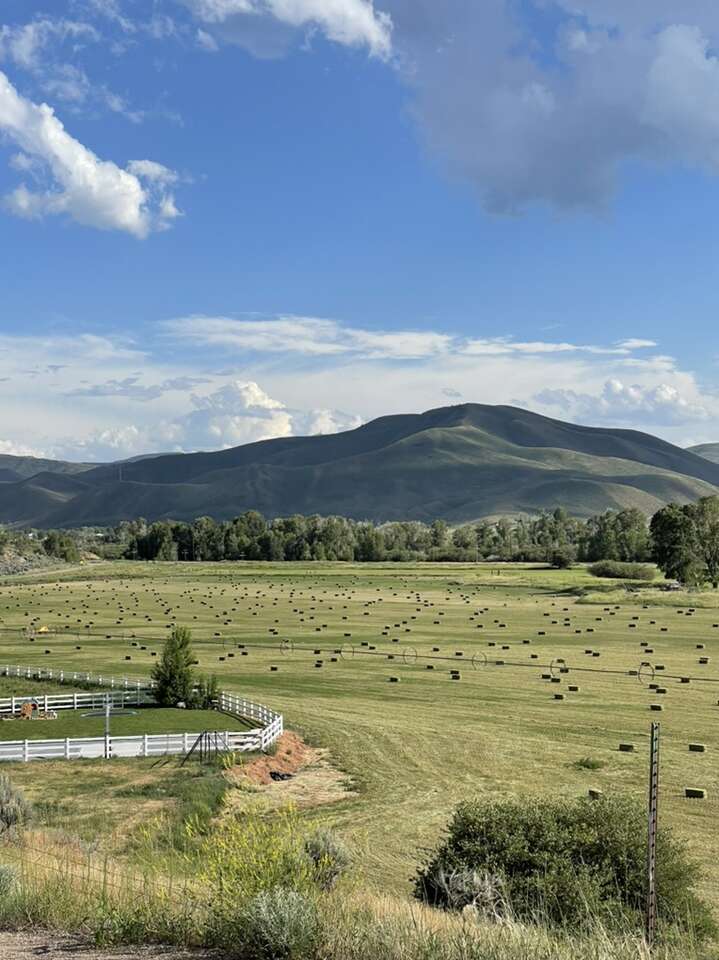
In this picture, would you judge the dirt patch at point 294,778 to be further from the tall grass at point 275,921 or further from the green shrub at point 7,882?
the green shrub at point 7,882

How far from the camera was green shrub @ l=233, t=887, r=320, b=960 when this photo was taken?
1005 cm

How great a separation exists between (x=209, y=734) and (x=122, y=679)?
20.4 metres

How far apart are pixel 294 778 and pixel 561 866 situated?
18176 mm

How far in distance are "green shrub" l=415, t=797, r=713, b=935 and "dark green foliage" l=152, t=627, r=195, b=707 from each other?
93.1ft

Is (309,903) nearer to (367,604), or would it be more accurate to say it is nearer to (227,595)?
(367,604)

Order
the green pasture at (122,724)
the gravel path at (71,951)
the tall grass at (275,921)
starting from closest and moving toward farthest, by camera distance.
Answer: the tall grass at (275,921)
the gravel path at (71,951)
the green pasture at (122,724)

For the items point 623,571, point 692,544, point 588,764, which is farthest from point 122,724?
point 623,571

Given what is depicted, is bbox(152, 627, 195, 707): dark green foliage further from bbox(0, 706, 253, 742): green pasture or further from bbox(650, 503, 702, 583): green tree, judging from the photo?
bbox(650, 503, 702, 583): green tree

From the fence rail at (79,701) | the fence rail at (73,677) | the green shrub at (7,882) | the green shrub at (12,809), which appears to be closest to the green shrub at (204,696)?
the fence rail at (79,701)

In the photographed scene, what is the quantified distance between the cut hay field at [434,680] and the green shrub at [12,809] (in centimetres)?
598

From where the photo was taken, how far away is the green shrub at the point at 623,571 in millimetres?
158125

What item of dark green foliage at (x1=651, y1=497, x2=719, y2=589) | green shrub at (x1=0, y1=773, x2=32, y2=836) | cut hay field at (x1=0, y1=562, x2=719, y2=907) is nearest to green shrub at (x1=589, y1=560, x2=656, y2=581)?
dark green foliage at (x1=651, y1=497, x2=719, y2=589)

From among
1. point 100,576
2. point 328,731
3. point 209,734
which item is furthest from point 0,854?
point 100,576

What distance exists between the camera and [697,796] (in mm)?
29391
